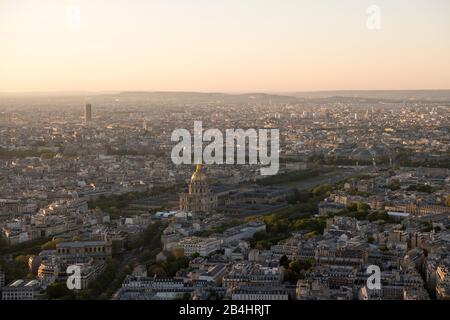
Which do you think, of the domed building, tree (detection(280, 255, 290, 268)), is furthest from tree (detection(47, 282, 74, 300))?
the domed building

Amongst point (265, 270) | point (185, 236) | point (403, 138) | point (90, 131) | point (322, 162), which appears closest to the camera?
point (265, 270)

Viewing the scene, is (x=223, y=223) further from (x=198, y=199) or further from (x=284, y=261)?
(x=284, y=261)

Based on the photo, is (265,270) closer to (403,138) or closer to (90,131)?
(403,138)

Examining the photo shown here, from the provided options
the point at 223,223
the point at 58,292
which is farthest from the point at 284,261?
the point at 223,223

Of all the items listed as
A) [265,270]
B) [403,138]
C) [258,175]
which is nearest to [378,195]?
[258,175]

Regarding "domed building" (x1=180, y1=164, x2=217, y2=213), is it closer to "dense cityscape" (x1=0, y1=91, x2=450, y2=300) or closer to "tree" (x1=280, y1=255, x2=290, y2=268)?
"dense cityscape" (x1=0, y1=91, x2=450, y2=300)

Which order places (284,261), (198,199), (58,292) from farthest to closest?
(198,199) → (284,261) → (58,292)
